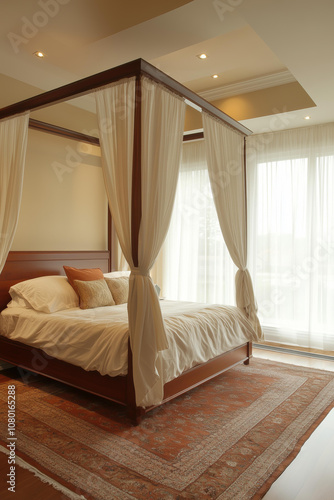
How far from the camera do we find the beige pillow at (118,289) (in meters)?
4.17

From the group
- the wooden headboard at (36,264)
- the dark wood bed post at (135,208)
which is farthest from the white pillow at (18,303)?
the dark wood bed post at (135,208)

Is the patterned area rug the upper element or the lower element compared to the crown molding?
lower

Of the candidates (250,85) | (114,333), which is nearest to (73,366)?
(114,333)

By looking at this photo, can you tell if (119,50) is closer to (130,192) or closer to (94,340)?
(130,192)

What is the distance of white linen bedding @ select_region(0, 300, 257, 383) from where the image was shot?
2857 millimetres

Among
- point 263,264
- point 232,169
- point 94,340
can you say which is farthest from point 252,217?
point 94,340

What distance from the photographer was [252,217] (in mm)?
5117

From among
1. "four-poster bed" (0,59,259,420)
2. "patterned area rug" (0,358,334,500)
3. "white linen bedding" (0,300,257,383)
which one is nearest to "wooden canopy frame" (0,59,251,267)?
"four-poster bed" (0,59,259,420)

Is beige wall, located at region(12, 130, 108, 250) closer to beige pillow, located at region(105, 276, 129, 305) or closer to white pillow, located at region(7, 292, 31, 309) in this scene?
white pillow, located at region(7, 292, 31, 309)

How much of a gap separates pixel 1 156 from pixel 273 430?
3.15 meters

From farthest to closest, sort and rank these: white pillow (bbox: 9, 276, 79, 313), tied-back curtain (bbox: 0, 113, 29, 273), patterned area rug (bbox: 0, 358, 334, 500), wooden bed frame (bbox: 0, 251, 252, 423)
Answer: white pillow (bbox: 9, 276, 79, 313) → tied-back curtain (bbox: 0, 113, 29, 273) → wooden bed frame (bbox: 0, 251, 252, 423) → patterned area rug (bbox: 0, 358, 334, 500)

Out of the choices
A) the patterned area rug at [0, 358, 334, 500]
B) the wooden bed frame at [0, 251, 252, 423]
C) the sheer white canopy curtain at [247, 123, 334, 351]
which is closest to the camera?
the patterned area rug at [0, 358, 334, 500]

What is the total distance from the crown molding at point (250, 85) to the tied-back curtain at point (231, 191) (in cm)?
78

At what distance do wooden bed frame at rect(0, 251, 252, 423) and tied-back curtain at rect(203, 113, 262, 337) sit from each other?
0.55 metres
